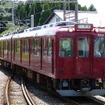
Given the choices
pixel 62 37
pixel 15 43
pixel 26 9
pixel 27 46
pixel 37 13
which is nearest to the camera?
pixel 62 37

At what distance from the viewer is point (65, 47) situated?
1467cm

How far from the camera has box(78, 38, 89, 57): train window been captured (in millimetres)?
14805

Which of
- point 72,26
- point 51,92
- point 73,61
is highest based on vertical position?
point 72,26

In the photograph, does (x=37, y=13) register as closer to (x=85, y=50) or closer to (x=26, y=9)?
(x=26, y=9)

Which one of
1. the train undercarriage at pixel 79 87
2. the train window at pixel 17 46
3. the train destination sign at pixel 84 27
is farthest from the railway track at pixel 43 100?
the train window at pixel 17 46

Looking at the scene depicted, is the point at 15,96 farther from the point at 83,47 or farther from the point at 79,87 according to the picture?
the point at 83,47

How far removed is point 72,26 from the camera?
1490 centimetres

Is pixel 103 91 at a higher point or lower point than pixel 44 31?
lower

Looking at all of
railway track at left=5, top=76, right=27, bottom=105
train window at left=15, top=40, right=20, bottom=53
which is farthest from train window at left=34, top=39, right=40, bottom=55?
train window at left=15, top=40, right=20, bottom=53

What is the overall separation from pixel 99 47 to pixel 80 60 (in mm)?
820

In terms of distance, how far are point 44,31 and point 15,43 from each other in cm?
864

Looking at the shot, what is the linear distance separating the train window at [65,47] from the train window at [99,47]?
84cm

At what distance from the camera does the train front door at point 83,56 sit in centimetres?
1475

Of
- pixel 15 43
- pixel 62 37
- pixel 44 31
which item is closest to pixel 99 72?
pixel 62 37
